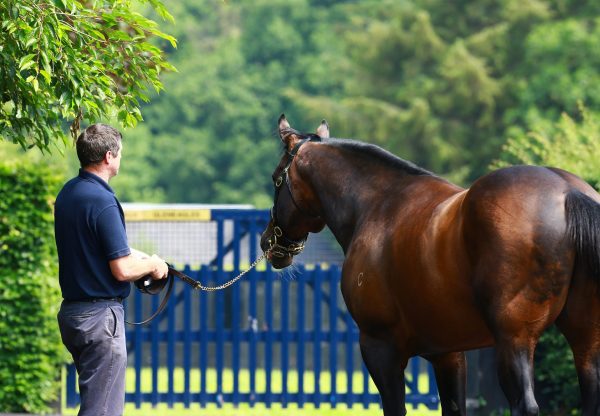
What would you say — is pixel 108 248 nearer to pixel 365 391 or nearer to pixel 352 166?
pixel 352 166

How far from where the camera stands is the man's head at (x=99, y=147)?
606 cm

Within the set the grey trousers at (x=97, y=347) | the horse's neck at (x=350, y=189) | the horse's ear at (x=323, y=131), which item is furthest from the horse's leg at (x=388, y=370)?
the horse's ear at (x=323, y=131)

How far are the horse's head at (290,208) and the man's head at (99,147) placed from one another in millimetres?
1742

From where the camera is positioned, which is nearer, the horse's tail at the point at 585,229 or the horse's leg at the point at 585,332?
the horse's tail at the point at 585,229

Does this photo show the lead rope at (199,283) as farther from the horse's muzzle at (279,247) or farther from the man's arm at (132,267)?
the man's arm at (132,267)

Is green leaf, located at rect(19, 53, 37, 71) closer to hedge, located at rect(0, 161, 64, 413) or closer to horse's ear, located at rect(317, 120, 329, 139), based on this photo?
horse's ear, located at rect(317, 120, 329, 139)

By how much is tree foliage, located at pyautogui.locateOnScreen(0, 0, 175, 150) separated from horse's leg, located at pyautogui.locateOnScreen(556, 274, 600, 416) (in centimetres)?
301

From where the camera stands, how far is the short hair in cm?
606

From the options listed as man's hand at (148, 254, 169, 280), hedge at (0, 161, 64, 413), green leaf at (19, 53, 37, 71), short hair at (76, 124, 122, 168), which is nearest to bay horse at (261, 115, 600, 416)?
man's hand at (148, 254, 169, 280)

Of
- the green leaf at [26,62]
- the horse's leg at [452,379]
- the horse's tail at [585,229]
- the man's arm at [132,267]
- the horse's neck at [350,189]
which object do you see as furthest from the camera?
the horse's neck at [350,189]

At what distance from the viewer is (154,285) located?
6430mm

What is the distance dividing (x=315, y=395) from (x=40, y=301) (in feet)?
9.19

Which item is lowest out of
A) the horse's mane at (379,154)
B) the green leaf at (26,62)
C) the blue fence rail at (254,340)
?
the blue fence rail at (254,340)

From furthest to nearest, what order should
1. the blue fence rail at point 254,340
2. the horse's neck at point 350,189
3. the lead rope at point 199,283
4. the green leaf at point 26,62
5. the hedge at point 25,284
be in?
1. the blue fence rail at point 254,340
2. the hedge at point 25,284
3. the horse's neck at point 350,189
4. the green leaf at point 26,62
5. the lead rope at point 199,283
